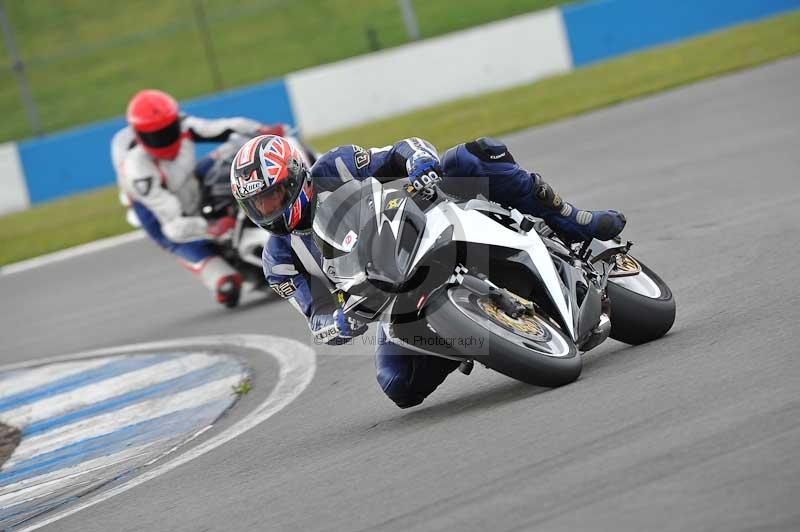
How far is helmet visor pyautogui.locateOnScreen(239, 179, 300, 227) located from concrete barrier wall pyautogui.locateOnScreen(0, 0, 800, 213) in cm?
1720

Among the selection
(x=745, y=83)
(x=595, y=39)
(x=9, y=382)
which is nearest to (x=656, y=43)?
(x=595, y=39)

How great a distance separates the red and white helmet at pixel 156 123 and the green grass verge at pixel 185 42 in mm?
13755

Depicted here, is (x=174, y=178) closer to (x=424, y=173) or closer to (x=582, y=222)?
(x=582, y=222)

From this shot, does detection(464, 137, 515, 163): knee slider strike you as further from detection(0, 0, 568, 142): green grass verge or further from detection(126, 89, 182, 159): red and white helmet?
detection(0, 0, 568, 142): green grass verge

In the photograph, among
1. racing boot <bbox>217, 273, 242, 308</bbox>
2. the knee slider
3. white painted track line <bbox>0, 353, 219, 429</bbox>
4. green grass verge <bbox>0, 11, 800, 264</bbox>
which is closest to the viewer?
the knee slider

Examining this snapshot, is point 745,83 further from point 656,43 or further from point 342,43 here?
point 342,43

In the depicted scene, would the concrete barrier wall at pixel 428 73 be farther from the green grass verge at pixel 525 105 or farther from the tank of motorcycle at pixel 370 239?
the tank of motorcycle at pixel 370 239

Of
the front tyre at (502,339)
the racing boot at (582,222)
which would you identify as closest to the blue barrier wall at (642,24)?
the racing boot at (582,222)

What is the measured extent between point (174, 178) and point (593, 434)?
8.12 meters

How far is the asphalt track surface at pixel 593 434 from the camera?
444 centimetres

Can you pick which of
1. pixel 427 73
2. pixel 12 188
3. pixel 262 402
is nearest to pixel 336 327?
pixel 262 402

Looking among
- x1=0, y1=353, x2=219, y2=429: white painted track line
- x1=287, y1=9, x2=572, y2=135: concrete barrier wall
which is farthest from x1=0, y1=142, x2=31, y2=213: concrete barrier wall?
x1=0, y1=353, x2=219, y2=429: white painted track line

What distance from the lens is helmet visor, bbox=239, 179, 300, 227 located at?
6258 millimetres

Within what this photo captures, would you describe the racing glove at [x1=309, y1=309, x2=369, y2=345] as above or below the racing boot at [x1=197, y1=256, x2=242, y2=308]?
above
